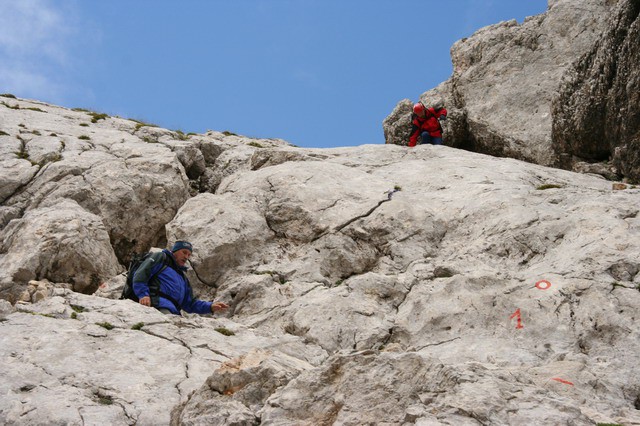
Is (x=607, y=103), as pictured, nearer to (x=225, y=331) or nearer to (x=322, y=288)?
(x=322, y=288)

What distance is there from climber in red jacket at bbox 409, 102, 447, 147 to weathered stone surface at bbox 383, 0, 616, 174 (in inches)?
83.5

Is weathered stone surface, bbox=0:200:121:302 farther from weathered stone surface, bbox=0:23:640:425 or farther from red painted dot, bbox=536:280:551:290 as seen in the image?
red painted dot, bbox=536:280:551:290

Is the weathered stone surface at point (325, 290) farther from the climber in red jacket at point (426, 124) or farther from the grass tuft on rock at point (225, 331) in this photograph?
the climber in red jacket at point (426, 124)

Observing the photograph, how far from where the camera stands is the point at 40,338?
47.4 ft

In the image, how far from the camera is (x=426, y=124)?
32812 mm

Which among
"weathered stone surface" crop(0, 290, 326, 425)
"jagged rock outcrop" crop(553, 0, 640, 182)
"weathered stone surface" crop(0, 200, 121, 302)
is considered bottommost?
"weathered stone surface" crop(0, 290, 326, 425)

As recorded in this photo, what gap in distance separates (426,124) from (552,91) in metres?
6.38

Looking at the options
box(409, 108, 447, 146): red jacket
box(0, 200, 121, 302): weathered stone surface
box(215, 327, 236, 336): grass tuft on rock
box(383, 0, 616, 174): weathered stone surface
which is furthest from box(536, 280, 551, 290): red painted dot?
box(409, 108, 447, 146): red jacket

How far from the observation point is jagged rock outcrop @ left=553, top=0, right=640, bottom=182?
2539 centimetres

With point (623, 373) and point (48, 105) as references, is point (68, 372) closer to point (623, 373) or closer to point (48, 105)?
point (623, 373)

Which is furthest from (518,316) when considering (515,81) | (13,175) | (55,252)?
(515,81)

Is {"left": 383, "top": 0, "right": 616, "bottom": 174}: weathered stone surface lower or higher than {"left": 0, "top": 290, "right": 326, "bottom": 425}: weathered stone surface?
higher

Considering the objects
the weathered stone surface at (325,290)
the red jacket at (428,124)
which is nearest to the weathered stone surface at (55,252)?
the weathered stone surface at (325,290)

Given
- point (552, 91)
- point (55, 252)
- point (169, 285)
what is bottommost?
point (169, 285)
